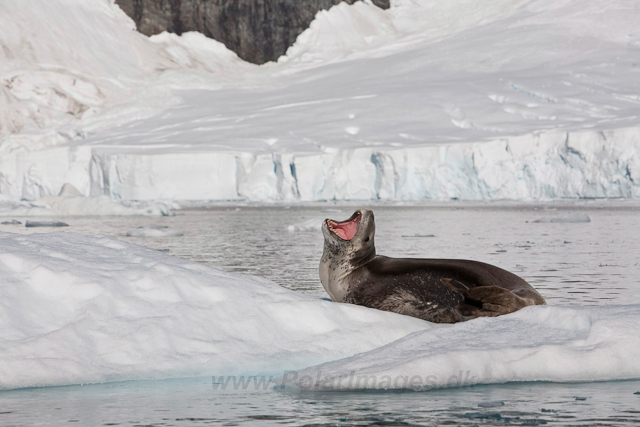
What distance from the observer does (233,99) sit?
44.8 metres

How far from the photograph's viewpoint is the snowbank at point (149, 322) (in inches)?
154

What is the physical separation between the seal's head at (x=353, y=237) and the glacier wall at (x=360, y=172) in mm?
21724

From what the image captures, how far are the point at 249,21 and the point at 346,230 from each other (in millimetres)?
56699

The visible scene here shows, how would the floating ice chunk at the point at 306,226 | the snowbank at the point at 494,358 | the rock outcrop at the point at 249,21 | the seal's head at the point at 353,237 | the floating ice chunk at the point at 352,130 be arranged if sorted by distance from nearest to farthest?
the snowbank at the point at 494,358 → the seal's head at the point at 353,237 → the floating ice chunk at the point at 306,226 → the floating ice chunk at the point at 352,130 → the rock outcrop at the point at 249,21

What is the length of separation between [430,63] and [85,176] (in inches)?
885

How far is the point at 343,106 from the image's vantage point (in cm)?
3797

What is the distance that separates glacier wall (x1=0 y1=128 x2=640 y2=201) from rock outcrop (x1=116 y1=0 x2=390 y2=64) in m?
28.3

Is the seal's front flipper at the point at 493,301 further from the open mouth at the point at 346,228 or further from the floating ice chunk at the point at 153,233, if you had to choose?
the floating ice chunk at the point at 153,233

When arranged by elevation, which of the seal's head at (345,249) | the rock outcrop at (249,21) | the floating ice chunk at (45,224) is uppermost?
the rock outcrop at (249,21)

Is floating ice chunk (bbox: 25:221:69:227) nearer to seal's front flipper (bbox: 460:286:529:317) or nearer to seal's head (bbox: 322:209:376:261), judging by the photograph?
seal's head (bbox: 322:209:376:261)

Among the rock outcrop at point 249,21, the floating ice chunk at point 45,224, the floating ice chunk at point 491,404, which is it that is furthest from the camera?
the rock outcrop at point 249,21

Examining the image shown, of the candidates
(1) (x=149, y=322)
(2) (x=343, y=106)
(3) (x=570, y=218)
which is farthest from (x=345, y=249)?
(2) (x=343, y=106)

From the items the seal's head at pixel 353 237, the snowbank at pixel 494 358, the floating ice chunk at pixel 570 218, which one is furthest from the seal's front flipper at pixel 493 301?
the floating ice chunk at pixel 570 218

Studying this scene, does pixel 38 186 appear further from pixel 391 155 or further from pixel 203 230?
pixel 203 230
